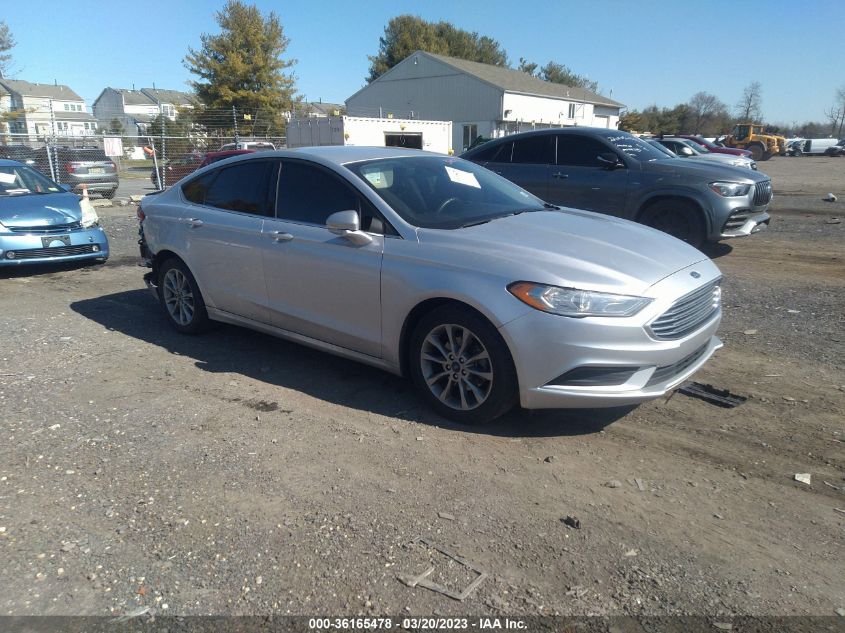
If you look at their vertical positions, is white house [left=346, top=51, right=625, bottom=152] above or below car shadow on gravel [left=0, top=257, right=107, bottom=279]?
above

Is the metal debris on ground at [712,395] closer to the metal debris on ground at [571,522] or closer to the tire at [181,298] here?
the metal debris on ground at [571,522]

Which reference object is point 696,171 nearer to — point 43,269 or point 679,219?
point 679,219

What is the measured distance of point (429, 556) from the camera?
274 centimetres

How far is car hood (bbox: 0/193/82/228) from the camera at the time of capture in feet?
26.8

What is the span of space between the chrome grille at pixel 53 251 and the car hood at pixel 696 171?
25.6 ft

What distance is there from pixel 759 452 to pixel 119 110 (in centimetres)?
10099

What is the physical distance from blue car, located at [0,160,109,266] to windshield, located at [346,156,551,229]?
5.82 meters

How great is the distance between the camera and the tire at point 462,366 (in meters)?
3.66

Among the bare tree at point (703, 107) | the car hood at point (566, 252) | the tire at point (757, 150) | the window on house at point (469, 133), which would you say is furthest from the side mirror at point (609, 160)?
the bare tree at point (703, 107)

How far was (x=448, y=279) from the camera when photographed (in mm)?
3781

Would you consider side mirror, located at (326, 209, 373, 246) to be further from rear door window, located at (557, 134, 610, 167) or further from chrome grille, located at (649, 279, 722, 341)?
rear door window, located at (557, 134, 610, 167)

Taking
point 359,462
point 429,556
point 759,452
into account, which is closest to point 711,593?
point 429,556

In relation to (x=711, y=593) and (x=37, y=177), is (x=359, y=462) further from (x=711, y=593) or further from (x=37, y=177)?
(x=37, y=177)

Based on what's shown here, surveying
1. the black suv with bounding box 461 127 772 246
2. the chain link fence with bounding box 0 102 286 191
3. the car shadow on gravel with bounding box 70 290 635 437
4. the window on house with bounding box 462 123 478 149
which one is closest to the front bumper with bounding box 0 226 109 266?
the car shadow on gravel with bounding box 70 290 635 437
